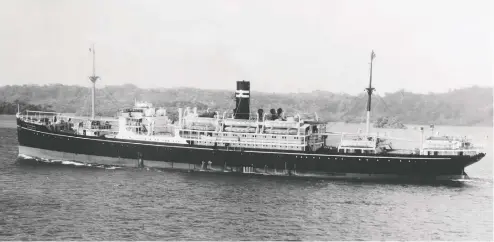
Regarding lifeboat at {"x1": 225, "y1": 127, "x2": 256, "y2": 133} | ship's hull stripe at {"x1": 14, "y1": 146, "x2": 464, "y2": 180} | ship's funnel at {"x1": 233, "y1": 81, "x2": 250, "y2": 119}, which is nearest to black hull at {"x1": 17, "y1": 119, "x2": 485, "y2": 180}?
ship's hull stripe at {"x1": 14, "y1": 146, "x2": 464, "y2": 180}

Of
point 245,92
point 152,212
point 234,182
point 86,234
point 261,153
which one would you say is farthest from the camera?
point 245,92

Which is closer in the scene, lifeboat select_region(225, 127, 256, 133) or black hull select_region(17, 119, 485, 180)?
black hull select_region(17, 119, 485, 180)

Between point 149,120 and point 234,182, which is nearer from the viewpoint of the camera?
point 234,182

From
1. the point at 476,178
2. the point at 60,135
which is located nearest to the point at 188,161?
the point at 60,135

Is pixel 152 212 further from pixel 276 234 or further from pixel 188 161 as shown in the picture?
pixel 188 161

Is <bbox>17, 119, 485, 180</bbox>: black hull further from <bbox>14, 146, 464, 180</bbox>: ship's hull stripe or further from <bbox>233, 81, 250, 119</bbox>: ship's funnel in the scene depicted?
<bbox>233, 81, 250, 119</bbox>: ship's funnel

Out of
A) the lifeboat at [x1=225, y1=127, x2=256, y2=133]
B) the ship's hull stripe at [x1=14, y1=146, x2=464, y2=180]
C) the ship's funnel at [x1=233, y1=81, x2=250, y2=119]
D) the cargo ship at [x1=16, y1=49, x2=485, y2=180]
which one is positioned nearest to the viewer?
the cargo ship at [x1=16, y1=49, x2=485, y2=180]

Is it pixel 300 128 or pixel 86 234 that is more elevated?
pixel 300 128

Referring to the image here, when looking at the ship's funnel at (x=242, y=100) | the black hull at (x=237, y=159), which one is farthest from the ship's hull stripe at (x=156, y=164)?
the ship's funnel at (x=242, y=100)
